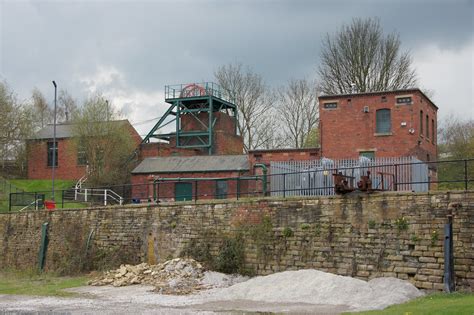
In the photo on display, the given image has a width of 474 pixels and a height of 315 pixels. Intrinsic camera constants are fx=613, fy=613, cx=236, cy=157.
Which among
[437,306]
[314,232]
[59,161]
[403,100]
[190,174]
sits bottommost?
[437,306]

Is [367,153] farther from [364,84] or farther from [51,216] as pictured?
[51,216]

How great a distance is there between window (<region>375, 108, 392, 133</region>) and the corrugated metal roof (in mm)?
8020

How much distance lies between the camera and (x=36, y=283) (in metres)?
A: 25.1

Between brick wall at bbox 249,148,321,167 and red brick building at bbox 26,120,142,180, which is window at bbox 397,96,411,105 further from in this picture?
red brick building at bbox 26,120,142,180

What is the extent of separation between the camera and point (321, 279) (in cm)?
1795

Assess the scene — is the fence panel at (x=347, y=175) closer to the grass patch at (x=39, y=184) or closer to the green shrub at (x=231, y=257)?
the green shrub at (x=231, y=257)

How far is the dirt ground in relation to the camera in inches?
640

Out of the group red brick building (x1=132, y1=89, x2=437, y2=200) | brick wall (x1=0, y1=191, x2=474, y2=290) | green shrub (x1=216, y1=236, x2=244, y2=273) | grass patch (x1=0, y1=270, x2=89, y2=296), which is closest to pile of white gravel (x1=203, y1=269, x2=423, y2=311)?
brick wall (x1=0, y1=191, x2=474, y2=290)

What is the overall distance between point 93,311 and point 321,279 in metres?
6.55

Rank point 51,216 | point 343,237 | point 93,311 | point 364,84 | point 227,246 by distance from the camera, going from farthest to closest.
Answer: point 364,84 < point 51,216 < point 227,246 < point 343,237 < point 93,311

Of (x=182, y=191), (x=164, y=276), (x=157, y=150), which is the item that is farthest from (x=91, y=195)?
(x=164, y=276)

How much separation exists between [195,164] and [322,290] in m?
22.1

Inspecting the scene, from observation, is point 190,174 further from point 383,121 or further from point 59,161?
point 59,161

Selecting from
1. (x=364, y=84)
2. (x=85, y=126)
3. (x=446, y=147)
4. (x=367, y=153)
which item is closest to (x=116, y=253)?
(x=367, y=153)
